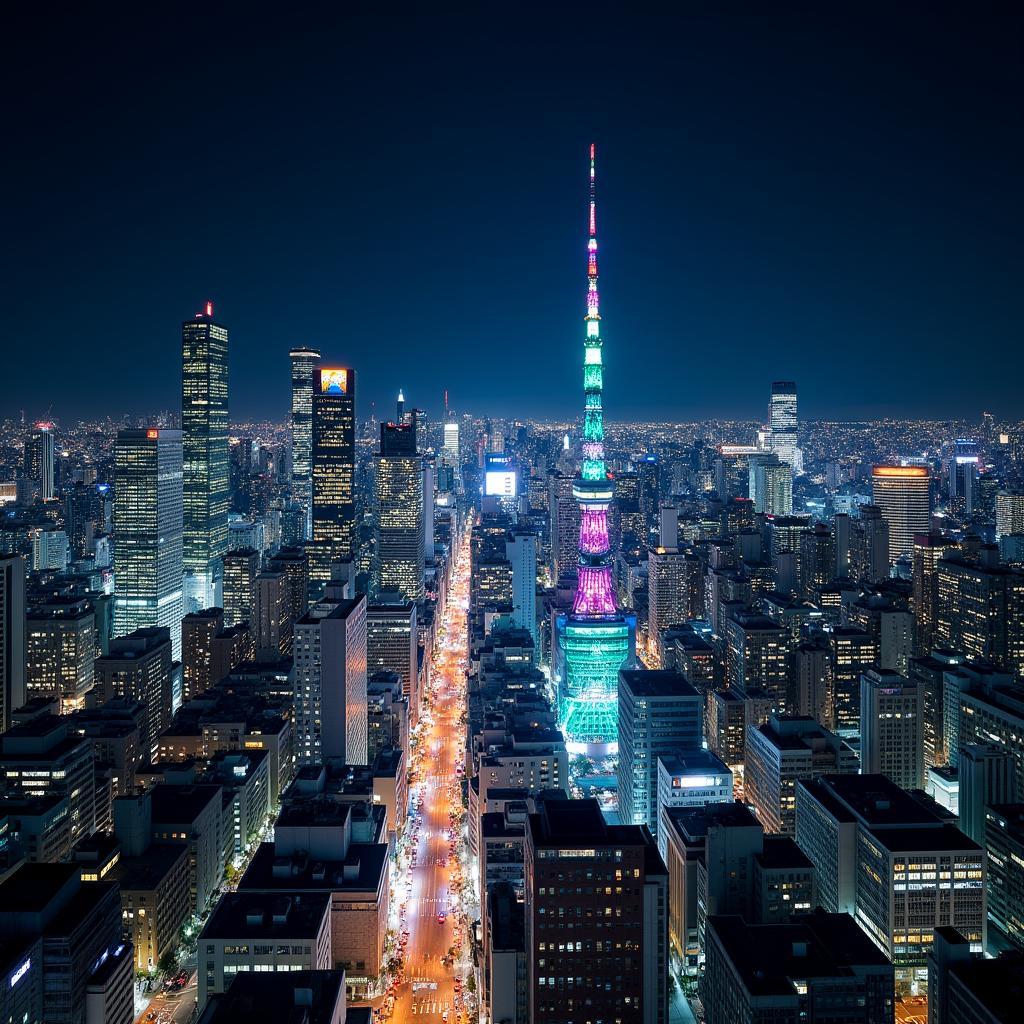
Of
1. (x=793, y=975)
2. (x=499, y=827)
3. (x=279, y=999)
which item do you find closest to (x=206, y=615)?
(x=499, y=827)

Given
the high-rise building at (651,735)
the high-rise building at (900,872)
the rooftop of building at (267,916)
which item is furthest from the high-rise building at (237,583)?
the high-rise building at (900,872)

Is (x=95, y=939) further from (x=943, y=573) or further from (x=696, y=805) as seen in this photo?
(x=943, y=573)

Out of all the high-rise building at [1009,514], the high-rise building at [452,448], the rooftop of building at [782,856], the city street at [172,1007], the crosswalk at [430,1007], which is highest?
the high-rise building at [452,448]

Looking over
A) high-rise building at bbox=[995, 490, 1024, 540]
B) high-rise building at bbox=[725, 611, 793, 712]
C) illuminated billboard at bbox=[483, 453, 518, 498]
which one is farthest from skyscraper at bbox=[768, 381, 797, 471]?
high-rise building at bbox=[725, 611, 793, 712]

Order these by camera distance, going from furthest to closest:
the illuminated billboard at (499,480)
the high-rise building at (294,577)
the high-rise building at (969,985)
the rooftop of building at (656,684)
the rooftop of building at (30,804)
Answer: the illuminated billboard at (499,480) → the high-rise building at (294,577) → the rooftop of building at (656,684) → the rooftop of building at (30,804) → the high-rise building at (969,985)

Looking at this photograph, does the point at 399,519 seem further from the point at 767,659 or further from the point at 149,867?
the point at 149,867

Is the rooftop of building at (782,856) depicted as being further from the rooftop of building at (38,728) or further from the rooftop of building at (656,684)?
the rooftop of building at (38,728)

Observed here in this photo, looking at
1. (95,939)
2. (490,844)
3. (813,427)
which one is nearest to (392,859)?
(490,844)
